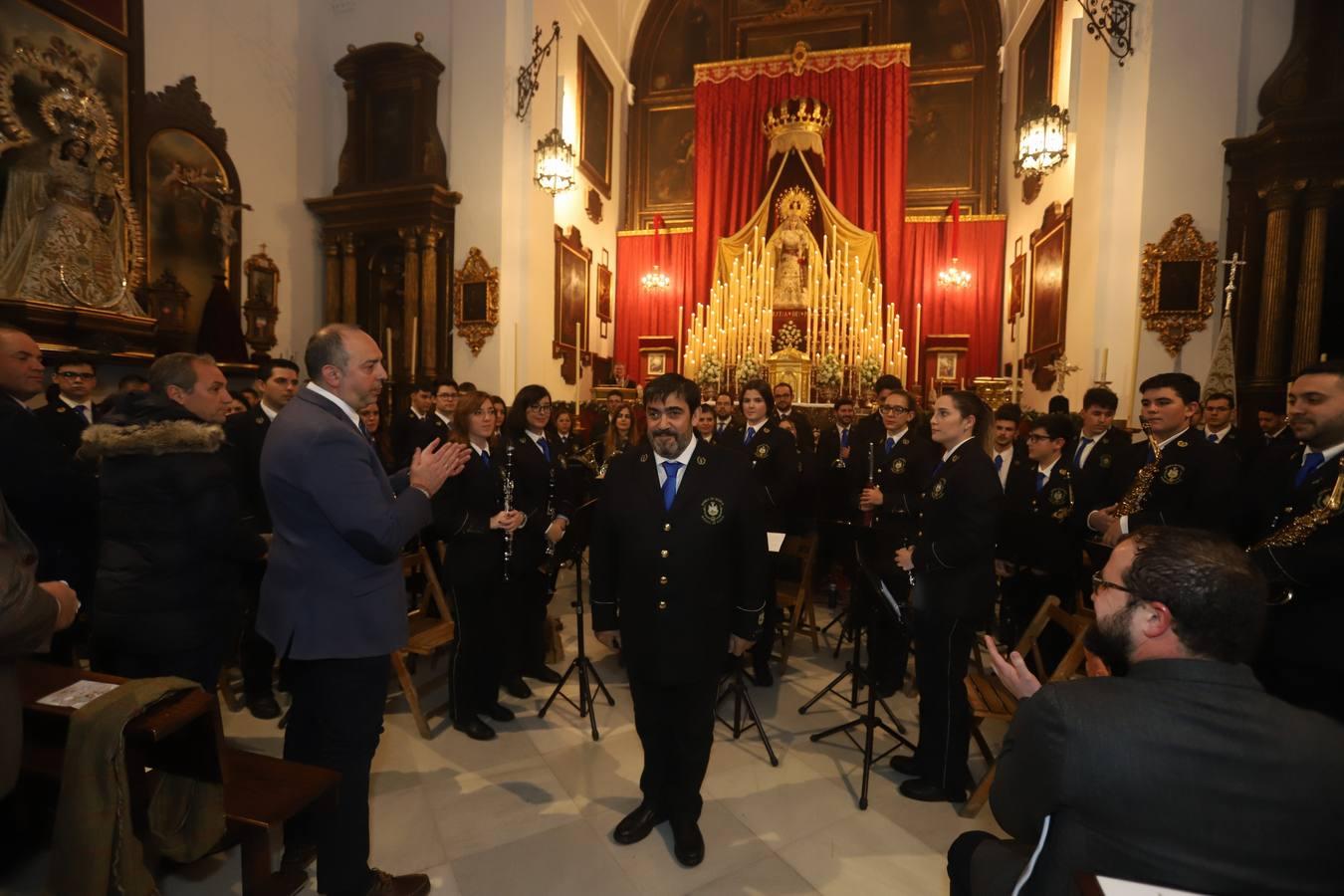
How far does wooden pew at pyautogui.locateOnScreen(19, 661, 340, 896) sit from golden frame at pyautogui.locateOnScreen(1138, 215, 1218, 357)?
27.2 ft

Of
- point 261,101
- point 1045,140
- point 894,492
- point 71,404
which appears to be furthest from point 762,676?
point 261,101

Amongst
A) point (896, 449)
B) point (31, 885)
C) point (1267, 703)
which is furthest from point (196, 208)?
point (1267, 703)

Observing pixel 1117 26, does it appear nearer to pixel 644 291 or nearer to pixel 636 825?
pixel 636 825

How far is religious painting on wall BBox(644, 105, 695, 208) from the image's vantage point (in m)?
15.1

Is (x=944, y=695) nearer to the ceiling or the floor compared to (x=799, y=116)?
nearer to the floor

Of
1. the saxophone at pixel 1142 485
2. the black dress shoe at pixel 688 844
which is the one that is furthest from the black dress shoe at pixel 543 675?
the saxophone at pixel 1142 485

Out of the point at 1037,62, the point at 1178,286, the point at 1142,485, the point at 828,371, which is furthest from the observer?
the point at 828,371

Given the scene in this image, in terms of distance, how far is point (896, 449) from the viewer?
16.4ft

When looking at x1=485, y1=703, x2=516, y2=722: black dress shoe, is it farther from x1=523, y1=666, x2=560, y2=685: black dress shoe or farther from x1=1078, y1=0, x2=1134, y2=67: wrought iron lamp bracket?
x1=1078, y1=0, x2=1134, y2=67: wrought iron lamp bracket

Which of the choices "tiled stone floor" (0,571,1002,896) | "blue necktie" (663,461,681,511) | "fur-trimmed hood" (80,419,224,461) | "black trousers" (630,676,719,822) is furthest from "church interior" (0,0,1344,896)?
"blue necktie" (663,461,681,511)

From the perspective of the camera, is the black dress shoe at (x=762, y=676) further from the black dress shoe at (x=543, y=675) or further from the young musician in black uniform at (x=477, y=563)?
the young musician in black uniform at (x=477, y=563)

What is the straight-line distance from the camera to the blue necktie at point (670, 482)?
108 inches

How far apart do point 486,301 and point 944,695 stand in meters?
8.15

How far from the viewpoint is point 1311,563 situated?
7.66ft
